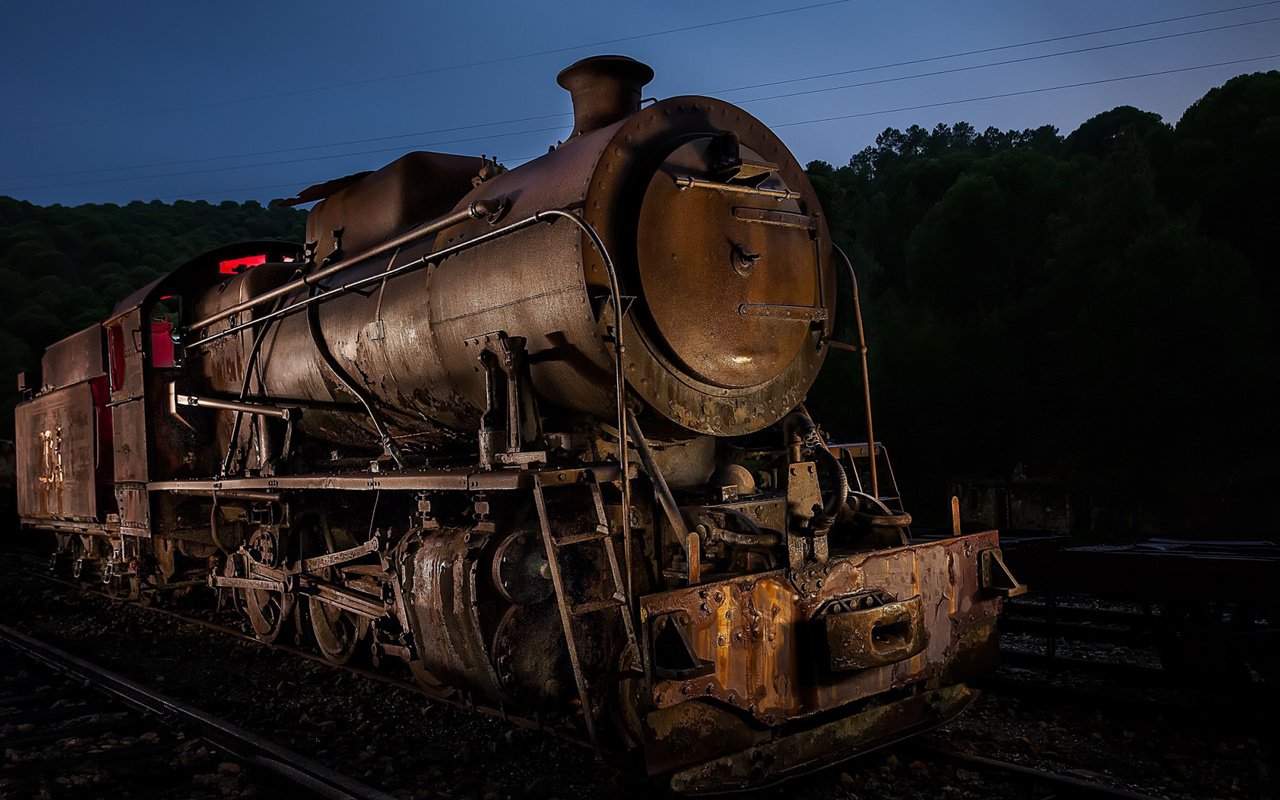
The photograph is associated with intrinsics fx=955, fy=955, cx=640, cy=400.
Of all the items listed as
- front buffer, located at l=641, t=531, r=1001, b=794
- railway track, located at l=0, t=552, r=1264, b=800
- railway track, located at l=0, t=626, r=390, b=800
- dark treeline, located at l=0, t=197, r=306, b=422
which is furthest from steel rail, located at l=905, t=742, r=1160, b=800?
dark treeline, located at l=0, t=197, r=306, b=422

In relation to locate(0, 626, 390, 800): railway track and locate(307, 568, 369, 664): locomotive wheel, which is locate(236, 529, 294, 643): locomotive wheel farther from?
locate(0, 626, 390, 800): railway track

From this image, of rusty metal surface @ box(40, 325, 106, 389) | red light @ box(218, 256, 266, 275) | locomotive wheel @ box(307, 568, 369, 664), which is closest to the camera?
locomotive wheel @ box(307, 568, 369, 664)

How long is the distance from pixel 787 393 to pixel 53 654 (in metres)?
6.91

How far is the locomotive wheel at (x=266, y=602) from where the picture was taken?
7.37 metres

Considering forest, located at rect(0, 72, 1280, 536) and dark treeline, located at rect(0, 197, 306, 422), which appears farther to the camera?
dark treeline, located at rect(0, 197, 306, 422)

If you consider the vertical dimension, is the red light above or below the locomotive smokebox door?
above

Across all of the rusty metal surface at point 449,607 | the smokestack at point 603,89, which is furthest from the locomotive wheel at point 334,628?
the smokestack at point 603,89

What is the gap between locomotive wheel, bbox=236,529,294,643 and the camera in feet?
24.2

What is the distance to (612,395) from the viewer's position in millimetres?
4770

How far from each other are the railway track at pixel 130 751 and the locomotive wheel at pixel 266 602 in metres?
1.09

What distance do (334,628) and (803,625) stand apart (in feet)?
13.6

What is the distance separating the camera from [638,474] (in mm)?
4664

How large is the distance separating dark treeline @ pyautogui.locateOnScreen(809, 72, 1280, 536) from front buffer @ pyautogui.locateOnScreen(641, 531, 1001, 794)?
364 inches

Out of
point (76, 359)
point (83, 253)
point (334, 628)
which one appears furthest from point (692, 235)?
point (83, 253)
